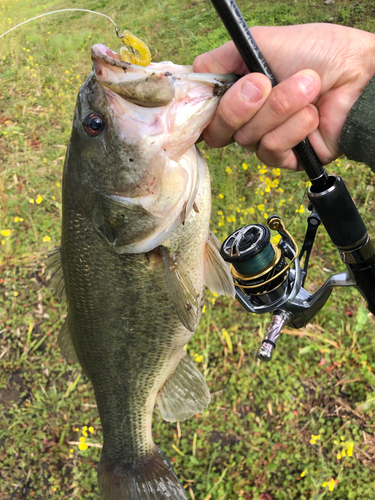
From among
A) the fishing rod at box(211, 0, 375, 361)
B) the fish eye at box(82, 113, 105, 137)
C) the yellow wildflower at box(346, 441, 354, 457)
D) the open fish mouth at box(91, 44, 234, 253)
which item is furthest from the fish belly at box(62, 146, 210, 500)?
the yellow wildflower at box(346, 441, 354, 457)

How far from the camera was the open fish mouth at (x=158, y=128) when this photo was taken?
1.19m

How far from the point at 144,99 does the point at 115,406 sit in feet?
5.12

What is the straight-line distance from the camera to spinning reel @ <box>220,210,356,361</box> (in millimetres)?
1667

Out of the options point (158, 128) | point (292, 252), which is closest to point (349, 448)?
point (292, 252)

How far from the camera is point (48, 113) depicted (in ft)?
18.7

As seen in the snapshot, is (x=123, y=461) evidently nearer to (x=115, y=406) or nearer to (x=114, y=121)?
(x=115, y=406)

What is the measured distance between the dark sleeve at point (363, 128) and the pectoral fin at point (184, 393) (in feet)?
4.27

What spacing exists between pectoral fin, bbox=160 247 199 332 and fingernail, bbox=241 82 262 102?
2.14 feet

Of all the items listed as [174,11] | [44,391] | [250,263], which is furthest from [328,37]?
[174,11]

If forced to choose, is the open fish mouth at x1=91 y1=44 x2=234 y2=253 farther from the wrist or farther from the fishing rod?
the wrist

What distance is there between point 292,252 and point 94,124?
3.50ft

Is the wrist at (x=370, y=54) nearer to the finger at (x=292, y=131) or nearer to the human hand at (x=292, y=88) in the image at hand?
the human hand at (x=292, y=88)

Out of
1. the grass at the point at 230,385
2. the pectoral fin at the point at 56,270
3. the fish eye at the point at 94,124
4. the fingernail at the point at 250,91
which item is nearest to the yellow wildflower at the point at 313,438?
the grass at the point at 230,385

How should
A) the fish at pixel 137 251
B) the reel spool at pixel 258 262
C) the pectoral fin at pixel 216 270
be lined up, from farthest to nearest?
1. the pectoral fin at pixel 216 270
2. the reel spool at pixel 258 262
3. the fish at pixel 137 251
